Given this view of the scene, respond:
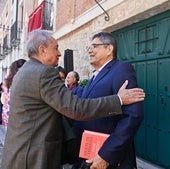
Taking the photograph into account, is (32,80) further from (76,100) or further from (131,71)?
(131,71)

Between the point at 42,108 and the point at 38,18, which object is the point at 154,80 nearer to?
the point at 42,108

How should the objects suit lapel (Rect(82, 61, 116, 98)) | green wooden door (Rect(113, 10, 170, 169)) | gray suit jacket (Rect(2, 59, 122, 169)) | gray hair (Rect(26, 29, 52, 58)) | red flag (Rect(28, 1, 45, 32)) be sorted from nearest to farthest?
gray suit jacket (Rect(2, 59, 122, 169))
gray hair (Rect(26, 29, 52, 58))
suit lapel (Rect(82, 61, 116, 98))
green wooden door (Rect(113, 10, 170, 169))
red flag (Rect(28, 1, 45, 32))

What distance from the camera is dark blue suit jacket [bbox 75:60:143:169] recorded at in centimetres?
276

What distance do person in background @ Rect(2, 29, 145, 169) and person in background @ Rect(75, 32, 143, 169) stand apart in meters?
0.10

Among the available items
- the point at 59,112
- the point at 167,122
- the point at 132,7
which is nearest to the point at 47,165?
the point at 59,112

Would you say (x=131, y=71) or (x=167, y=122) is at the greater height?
(x=131, y=71)

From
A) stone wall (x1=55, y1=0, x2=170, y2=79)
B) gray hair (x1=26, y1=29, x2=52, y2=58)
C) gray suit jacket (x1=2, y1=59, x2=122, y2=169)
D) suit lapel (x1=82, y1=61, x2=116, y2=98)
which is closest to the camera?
gray suit jacket (x1=2, y1=59, x2=122, y2=169)

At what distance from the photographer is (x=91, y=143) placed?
2.86 metres

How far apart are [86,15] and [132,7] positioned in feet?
8.04

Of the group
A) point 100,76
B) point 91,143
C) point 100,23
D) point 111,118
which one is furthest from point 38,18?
point 91,143

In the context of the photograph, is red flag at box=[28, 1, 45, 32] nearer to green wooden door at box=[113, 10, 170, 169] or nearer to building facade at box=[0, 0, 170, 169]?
building facade at box=[0, 0, 170, 169]

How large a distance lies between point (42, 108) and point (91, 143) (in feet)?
1.52

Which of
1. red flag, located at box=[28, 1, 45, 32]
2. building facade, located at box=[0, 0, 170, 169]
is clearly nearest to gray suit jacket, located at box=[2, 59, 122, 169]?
building facade, located at box=[0, 0, 170, 169]

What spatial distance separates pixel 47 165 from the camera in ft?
9.39
